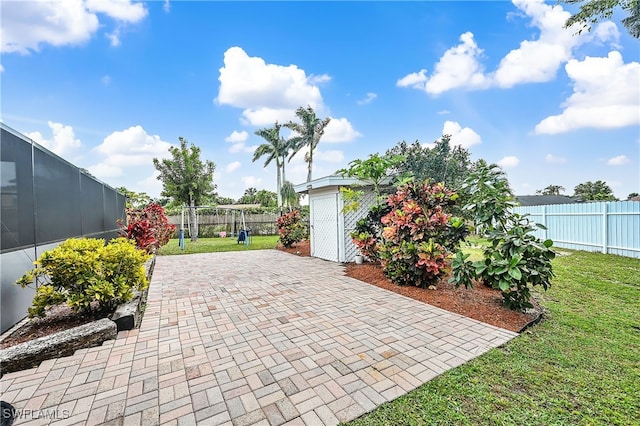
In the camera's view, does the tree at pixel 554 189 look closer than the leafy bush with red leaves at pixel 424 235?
No

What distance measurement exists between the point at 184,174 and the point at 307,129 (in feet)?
34.9

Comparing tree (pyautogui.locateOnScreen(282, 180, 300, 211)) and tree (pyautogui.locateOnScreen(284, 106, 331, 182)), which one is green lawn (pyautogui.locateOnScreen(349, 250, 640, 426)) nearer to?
tree (pyautogui.locateOnScreen(284, 106, 331, 182))

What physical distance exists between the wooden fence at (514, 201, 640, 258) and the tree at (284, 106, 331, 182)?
15655 mm

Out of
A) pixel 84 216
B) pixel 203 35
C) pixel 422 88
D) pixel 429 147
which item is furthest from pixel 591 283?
pixel 429 147

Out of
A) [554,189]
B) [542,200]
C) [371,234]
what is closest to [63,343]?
[371,234]

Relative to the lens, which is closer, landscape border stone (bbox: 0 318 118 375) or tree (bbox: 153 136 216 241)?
landscape border stone (bbox: 0 318 118 375)

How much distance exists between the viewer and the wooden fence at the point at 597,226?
785cm

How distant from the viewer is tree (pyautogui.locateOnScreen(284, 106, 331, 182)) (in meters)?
22.0

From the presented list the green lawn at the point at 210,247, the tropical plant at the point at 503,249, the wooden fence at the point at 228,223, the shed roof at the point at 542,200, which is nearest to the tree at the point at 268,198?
the wooden fence at the point at 228,223

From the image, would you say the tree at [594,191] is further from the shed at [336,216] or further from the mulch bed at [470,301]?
the mulch bed at [470,301]

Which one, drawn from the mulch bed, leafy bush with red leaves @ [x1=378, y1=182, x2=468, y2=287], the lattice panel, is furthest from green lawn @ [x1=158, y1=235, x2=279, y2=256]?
leafy bush with red leaves @ [x1=378, y1=182, x2=468, y2=287]

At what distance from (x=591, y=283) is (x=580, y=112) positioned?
9.16 m

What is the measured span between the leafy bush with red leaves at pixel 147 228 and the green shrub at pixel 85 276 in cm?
366

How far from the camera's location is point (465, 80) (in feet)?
33.6
